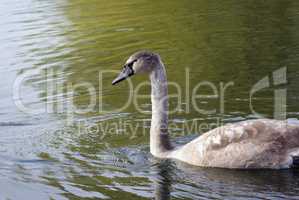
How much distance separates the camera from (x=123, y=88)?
587 inches

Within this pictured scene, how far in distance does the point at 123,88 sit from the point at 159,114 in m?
3.95

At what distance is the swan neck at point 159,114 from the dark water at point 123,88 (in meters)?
0.26

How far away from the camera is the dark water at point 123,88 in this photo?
9.73 m

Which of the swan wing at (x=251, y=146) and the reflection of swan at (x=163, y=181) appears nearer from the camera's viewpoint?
the reflection of swan at (x=163, y=181)

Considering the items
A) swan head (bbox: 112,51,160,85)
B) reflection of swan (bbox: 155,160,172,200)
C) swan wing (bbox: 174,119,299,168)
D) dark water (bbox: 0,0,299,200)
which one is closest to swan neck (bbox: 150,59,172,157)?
swan head (bbox: 112,51,160,85)

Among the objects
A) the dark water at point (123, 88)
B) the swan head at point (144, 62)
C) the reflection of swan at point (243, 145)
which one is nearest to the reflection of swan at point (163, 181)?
the dark water at point (123, 88)

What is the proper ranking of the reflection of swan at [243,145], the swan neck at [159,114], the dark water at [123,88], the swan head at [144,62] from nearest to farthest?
the dark water at [123,88]
the reflection of swan at [243,145]
the swan head at [144,62]
the swan neck at [159,114]

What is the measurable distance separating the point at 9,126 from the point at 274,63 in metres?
6.43

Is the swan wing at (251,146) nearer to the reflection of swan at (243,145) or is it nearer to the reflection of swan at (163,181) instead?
the reflection of swan at (243,145)

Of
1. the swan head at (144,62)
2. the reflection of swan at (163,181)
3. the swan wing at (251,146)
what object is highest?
the swan head at (144,62)

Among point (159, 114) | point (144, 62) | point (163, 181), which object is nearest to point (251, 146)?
point (163, 181)

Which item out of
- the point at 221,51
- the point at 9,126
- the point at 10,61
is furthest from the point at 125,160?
the point at 10,61

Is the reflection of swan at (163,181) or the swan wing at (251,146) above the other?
the swan wing at (251,146)

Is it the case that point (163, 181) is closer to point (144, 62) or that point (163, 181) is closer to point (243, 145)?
point (243, 145)
